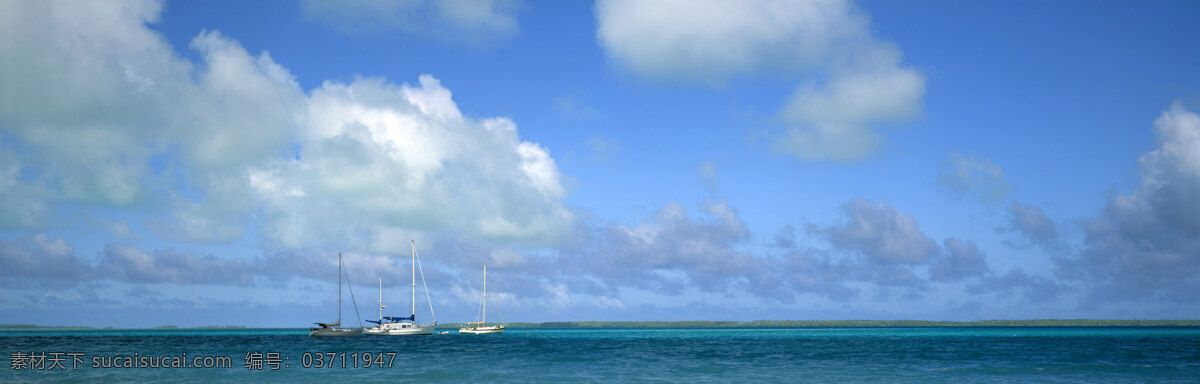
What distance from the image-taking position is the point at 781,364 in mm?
68125

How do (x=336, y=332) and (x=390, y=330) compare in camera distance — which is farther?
(x=336, y=332)

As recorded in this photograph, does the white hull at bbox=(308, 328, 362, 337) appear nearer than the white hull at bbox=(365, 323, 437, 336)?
No

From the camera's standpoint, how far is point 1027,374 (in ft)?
177

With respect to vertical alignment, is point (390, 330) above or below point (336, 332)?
above

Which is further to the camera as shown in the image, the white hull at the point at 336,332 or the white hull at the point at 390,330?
the white hull at the point at 336,332

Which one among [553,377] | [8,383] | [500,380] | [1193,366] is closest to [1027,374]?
[1193,366]

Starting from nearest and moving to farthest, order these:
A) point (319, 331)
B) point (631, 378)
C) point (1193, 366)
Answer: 1. point (631, 378)
2. point (1193, 366)
3. point (319, 331)

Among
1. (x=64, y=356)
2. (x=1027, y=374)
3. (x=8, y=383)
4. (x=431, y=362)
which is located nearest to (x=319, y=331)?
(x=64, y=356)

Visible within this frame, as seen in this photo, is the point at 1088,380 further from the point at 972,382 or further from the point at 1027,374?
the point at 972,382

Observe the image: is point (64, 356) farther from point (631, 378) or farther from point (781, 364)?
point (781, 364)

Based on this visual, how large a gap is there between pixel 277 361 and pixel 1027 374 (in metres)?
58.8

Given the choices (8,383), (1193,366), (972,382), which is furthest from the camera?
(1193,366)

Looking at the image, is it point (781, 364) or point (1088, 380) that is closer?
point (1088, 380)

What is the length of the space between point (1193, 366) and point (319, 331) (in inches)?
5585
